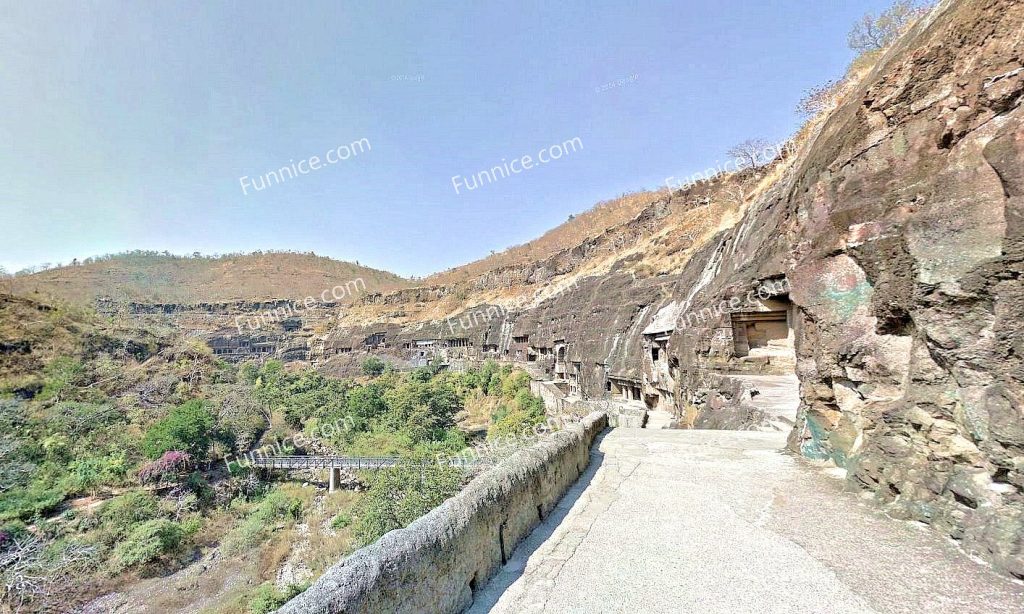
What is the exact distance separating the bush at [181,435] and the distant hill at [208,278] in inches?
3382

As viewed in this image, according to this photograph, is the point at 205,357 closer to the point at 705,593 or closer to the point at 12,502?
the point at 12,502

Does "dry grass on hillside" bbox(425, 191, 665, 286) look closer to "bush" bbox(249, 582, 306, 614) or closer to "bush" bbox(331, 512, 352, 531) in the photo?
"bush" bbox(331, 512, 352, 531)

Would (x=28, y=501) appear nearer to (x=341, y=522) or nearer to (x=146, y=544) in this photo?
(x=146, y=544)

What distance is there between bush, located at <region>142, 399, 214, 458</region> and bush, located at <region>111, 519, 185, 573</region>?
845 cm

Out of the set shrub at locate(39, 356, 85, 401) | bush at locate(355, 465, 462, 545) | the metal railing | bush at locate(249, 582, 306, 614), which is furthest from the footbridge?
shrub at locate(39, 356, 85, 401)

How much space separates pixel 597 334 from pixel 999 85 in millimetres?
25245

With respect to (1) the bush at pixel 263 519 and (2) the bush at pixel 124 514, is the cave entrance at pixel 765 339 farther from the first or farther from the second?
(2) the bush at pixel 124 514

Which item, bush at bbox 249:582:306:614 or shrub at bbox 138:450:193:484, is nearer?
bush at bbox 249:582:306:614

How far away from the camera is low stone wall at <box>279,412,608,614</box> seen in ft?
7.48

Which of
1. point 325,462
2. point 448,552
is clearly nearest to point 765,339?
point 448,552

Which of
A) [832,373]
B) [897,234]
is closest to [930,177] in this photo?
[897,234]

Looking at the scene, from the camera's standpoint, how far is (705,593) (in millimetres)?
3117

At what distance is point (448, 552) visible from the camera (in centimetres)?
303

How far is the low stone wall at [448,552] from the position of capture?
228cm
